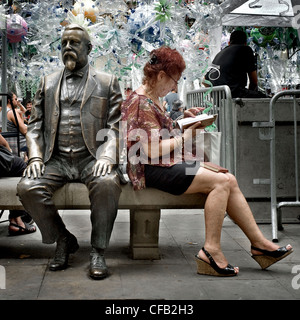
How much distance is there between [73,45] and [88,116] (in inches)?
24.2

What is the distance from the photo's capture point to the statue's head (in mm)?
4336

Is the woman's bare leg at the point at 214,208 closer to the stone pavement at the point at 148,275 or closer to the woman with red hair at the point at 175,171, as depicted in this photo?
the woman with red hair at the point at 175,171

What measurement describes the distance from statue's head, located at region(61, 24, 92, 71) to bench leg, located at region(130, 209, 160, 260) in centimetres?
139

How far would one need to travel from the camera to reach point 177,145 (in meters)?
4.15

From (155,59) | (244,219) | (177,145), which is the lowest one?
(244,219)

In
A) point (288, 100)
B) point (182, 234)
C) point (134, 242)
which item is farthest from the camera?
point (288, 100)

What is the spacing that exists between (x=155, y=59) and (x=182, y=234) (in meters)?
2.07

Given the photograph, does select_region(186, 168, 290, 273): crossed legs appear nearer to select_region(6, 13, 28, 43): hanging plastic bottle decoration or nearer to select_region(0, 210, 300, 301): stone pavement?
select_region(0, 210, 300, 301): stone pavement

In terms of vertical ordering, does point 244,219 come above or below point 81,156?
below

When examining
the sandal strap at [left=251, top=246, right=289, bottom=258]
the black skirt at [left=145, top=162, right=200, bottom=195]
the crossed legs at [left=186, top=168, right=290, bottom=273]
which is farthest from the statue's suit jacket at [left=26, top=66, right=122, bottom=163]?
the sandal strap at [left=251, top=246, right=289, bottom=258]

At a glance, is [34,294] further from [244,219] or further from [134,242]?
[244,219]

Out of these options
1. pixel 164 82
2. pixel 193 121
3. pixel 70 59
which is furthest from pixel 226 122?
pixel 70 59

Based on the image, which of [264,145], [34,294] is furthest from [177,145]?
[264,145]

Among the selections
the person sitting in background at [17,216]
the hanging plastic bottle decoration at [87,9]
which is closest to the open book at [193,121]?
the person sitting in background at [17,216]
